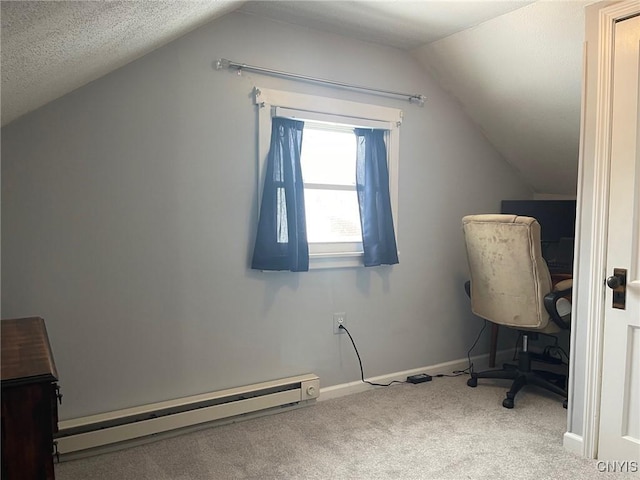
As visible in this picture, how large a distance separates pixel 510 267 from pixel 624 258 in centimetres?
76

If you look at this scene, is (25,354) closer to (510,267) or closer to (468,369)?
(510,267)

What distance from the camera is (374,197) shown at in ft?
10.1

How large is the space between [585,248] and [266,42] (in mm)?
1973

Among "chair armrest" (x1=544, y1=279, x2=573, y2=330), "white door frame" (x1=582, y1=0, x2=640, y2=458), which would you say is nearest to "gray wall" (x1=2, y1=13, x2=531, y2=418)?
"chair armrest" (x1=544, y1=279, x2=573, y2=330)

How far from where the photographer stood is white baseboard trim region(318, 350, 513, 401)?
3045 mm

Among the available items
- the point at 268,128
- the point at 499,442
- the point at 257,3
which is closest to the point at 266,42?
the point at 257,3

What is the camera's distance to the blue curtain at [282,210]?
8.95 feet

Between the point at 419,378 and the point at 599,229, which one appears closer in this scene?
the point at 599,229

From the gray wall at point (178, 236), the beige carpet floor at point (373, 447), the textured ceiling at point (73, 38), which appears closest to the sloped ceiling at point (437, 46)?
the textured ceiling at point (73, 38)

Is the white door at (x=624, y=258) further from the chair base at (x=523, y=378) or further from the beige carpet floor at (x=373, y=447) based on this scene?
the chair base at (x=523, y=378)

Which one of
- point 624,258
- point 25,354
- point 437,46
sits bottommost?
point 25,354

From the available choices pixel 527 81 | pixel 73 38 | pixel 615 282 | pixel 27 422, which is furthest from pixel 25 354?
pixel 527 81

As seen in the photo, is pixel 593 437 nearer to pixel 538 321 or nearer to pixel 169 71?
pixel 538 321

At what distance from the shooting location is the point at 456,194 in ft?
11.7
